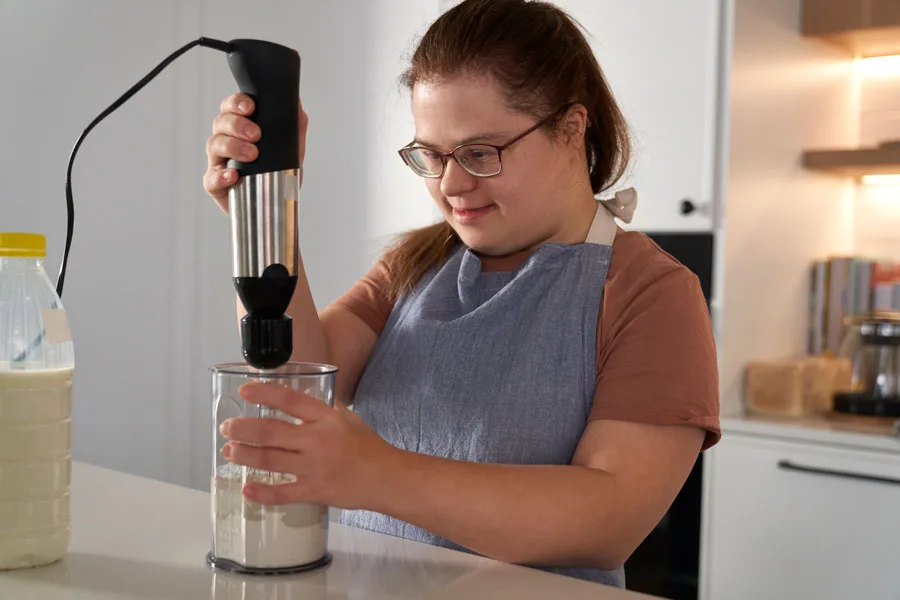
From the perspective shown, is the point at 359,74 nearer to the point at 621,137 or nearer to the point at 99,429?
the point at 99,429

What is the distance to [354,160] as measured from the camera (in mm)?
2877

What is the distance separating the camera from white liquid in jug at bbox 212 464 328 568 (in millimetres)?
712

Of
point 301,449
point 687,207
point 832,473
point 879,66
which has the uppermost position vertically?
point 879,66

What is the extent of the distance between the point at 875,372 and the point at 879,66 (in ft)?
3.01

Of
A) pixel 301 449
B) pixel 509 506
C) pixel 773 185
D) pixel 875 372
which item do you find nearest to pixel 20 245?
pixel 301 449

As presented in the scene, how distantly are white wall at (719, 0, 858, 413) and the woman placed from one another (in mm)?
1042

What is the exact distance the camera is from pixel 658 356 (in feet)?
3.06

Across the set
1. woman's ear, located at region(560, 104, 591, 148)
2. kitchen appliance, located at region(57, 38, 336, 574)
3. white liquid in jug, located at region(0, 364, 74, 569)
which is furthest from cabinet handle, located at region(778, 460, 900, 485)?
white liquid in jug, located at region(0, 364, 74, 569)

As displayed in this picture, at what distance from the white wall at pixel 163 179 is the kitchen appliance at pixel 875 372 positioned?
4.17ft

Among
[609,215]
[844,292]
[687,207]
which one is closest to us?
[609,215]

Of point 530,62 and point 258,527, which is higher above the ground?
point 530,62

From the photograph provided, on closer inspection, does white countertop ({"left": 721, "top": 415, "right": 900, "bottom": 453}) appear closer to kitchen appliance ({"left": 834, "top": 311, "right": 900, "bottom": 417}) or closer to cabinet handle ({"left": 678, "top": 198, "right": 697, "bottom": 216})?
kitchen appliance ({"left": 834, "top": 311, "right": 900, "bottom": 417})

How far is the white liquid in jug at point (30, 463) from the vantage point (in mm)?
720

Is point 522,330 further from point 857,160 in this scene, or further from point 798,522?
point 857,160
